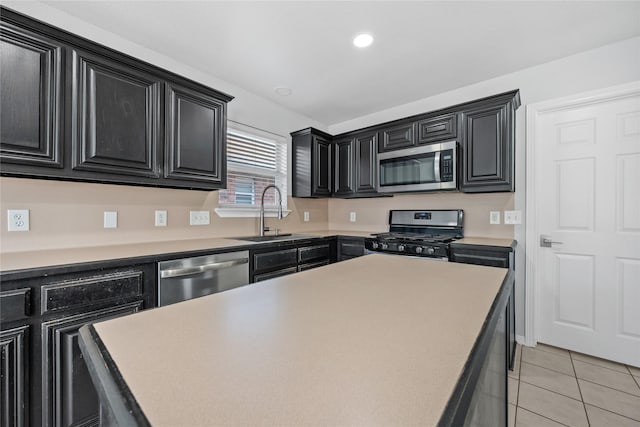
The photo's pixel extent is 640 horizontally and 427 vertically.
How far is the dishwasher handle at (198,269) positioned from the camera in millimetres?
1825

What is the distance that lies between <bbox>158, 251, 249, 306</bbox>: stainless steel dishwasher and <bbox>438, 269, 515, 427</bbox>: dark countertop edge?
181 centimetres

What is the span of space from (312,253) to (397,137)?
1.61m

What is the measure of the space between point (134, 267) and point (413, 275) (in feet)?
5.25

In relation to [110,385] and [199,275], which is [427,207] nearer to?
[199,275]

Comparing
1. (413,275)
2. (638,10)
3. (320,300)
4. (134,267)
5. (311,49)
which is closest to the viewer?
(320,300)

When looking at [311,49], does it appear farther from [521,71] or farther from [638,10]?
[638,10]

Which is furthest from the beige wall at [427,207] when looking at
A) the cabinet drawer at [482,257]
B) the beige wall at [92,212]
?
the beige wall at [92,212]

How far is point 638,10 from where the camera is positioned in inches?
76.2

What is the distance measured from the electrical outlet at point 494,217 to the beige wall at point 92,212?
2731 millimetres

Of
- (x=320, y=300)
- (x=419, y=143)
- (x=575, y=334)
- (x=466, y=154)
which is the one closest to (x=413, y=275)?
(x=320, y=300)

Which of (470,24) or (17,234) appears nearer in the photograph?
(17,234)

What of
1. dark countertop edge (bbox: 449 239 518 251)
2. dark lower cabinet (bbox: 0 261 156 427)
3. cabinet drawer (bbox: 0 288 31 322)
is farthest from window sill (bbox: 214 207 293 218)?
dark countertop edge (bbox: 449 239 518 251)

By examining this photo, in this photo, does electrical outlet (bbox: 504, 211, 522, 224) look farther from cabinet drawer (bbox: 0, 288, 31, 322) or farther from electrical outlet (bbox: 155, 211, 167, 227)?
cabinet drawer (bbox: 0, 288, 31, 322)

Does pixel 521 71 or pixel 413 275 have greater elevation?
pixel 521 71
